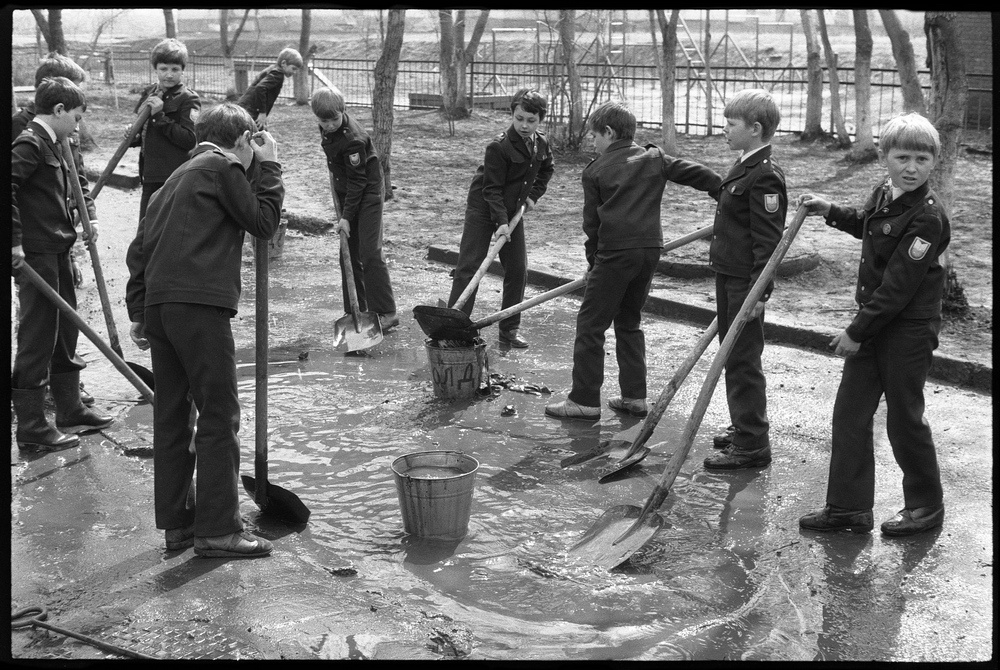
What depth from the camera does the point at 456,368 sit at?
618 cm

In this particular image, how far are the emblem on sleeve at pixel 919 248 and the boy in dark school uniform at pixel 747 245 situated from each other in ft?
3.12

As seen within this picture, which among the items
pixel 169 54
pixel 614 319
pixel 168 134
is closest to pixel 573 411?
pixel 614 319

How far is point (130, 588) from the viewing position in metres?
3.87

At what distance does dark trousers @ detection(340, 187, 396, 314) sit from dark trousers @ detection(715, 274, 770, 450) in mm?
3265

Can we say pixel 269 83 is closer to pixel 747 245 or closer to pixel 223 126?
pixel 223 126

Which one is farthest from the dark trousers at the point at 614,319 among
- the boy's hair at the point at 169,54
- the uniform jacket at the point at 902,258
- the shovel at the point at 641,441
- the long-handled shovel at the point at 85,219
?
the boy's hair at the point at 169,54

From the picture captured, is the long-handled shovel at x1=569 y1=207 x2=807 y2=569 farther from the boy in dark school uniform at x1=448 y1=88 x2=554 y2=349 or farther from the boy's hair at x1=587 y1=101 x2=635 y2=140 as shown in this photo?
the boy in dark school uniform at x1=448 y1=88 x2=554 y2=349

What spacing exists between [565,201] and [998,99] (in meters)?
10.2

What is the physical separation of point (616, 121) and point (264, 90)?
2.53 meters

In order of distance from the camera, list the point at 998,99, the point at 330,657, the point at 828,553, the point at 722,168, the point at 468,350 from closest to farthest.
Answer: the point at 998,99
the point at 330,657
the point at 828,553
the point at 468,350
the point at 722,168

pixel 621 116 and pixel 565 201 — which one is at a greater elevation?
pixel 621 116

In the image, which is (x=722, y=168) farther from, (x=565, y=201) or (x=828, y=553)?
(x=828, y=553)

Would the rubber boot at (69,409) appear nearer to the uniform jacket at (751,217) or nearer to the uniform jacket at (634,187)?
the uniform jacket at (634,187)

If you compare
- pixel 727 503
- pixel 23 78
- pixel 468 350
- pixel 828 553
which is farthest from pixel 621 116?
pixel 23 78
